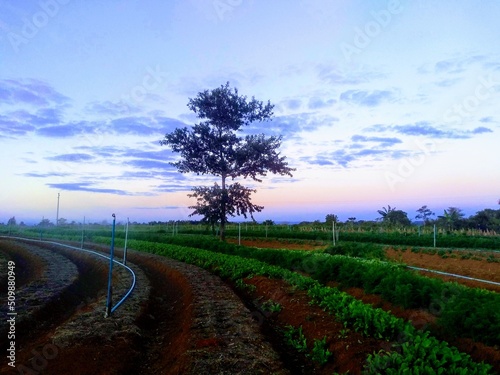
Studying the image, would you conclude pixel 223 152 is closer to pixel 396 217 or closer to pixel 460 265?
pixel 460 265

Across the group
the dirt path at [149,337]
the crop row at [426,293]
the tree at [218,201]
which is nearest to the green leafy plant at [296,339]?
the dirt path at [149,337]

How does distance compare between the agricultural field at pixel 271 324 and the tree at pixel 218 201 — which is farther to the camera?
the tree at pixel 218 201

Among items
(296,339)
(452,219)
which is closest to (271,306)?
(296,339)

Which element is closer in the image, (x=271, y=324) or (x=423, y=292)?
(x=423, y=292)

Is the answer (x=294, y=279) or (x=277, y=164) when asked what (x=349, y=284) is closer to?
(x=294, y=279)

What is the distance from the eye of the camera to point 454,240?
2797 cm

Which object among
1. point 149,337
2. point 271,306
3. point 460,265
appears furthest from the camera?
point 460,265

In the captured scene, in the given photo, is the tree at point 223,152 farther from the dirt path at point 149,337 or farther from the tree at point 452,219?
the tree at point 452,219

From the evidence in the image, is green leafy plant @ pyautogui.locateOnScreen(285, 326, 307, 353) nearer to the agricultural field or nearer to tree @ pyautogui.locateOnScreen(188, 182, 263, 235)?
the agricultural field

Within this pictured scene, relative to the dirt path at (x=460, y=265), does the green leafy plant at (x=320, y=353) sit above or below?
below

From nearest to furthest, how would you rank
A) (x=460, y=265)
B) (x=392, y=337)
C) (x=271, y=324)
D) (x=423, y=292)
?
(x=392, y=337), (x=423, y=292), (x=271, y=324), (x=460, y=265)

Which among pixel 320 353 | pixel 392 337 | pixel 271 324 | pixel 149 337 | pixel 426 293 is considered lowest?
pixel 149 337

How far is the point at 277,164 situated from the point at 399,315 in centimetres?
1953

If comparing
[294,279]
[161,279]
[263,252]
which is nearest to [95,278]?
[161,279]
